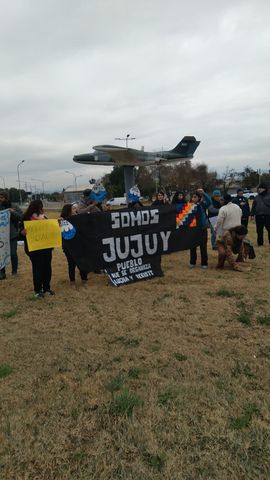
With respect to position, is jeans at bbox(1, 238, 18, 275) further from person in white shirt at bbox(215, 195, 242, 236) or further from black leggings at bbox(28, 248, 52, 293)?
person in white shirt at bbox(215, 195, 242, 236)

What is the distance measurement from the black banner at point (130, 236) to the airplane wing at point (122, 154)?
26553 mm

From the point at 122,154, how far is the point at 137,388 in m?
33.4

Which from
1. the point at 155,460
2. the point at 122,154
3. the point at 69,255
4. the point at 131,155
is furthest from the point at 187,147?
the point at 155,460

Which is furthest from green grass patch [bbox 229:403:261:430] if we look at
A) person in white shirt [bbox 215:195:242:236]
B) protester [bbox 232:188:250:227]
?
protester [bbox 232:188:250:227]

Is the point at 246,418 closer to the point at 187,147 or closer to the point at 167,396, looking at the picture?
the point at 167,396

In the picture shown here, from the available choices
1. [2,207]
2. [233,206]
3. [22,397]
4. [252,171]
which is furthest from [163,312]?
[252,171]

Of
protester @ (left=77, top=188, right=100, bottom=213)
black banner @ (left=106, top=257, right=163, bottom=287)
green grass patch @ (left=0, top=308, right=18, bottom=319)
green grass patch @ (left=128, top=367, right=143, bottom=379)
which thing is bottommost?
green grass patch @ (left=128, top=367, right=143, bottom=379)

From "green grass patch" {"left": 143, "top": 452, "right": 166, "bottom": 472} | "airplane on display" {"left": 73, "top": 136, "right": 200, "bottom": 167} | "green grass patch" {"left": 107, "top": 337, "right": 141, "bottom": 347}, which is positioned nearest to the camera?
"green grass patch" {"left": 143, "top": 452, "right": 166, "bottom": 472}

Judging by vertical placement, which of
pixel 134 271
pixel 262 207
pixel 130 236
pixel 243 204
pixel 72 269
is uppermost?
pixel 243 204

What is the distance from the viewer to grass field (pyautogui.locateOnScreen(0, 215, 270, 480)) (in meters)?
2.38

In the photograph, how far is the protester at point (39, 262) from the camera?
6.22 metres

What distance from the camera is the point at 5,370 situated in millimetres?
3633

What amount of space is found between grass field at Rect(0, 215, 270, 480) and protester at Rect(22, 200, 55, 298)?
45 cm

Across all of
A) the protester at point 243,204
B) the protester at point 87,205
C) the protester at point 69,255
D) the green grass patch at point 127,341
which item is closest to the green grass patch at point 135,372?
the green grass patch at point 127,341
